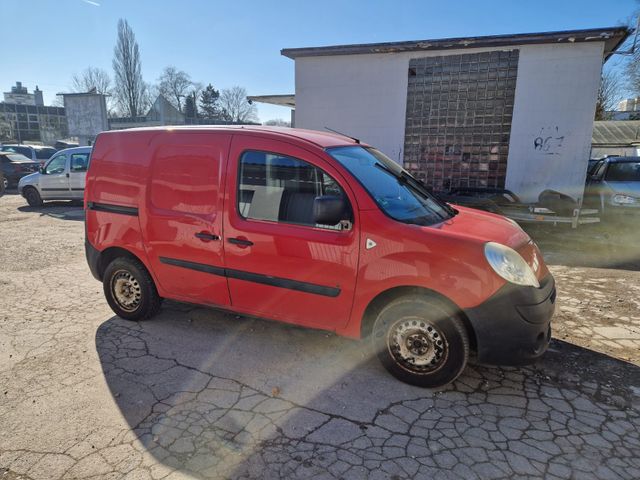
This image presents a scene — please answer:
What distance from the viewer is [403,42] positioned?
10.3 metres

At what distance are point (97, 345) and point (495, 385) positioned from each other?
11.3 ft

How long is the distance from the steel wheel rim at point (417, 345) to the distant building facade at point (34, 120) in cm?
6798

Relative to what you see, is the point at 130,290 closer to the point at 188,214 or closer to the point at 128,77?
the point at 188,214

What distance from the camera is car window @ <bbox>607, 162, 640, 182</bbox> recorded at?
8.62 m

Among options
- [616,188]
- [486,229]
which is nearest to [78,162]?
[486,229]

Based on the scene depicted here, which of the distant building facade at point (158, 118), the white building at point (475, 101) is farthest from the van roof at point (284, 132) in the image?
the distant building facade at point (158, 118)

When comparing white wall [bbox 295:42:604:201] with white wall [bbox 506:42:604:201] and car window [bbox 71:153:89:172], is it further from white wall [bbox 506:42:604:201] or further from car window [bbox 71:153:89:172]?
car window [bbox 71:153:89:172]

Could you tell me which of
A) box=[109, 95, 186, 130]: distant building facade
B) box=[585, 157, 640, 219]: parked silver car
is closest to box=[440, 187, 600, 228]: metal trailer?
box=[585, 157, 640, 219]: parked silver car

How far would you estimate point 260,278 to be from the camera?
135 inches

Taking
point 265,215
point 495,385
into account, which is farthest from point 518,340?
point 265,215

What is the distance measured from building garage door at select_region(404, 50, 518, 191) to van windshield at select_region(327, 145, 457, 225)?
7.19 meters

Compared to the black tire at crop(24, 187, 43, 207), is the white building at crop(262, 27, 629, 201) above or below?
above

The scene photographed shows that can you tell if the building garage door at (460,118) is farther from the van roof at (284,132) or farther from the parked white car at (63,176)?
the parked white car at (63,176)

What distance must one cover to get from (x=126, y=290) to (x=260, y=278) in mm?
1740
